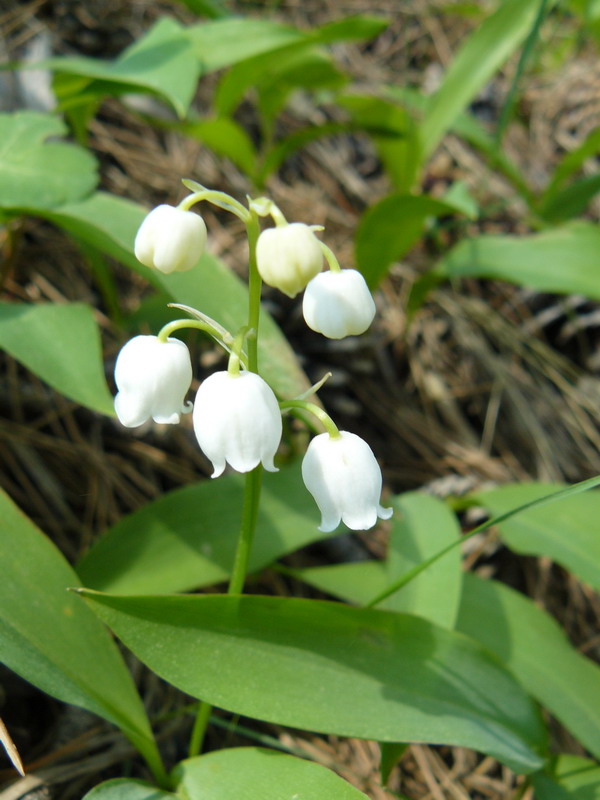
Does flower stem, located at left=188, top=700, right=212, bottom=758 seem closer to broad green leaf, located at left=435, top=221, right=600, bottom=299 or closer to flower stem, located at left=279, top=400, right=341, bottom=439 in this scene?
flower stem, located at left=279, top=400, right=341, bottom=439

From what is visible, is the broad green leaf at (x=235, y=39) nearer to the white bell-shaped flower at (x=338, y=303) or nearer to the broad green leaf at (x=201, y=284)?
the broad green leaf at (x=201, y=284)

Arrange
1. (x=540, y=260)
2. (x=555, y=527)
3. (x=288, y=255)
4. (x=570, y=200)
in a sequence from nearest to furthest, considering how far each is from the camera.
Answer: (x=288, y=255)
(x=555, y=527)
(x=540, y=260)
(x=570, y=200)

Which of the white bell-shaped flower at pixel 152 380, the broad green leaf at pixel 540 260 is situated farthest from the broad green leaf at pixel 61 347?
the broad green leaf at pixel 540 260

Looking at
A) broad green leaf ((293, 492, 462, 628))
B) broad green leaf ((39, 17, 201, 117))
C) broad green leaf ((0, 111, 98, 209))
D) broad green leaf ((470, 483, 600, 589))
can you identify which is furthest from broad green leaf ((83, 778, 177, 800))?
broad green leaf ((39, 17, 201, 117))

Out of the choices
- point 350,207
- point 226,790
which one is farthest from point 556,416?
point 226,790

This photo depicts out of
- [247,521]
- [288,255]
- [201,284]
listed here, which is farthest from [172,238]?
[201,284]

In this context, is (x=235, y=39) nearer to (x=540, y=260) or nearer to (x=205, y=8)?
(x=205, y=8)
